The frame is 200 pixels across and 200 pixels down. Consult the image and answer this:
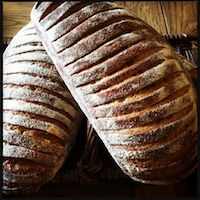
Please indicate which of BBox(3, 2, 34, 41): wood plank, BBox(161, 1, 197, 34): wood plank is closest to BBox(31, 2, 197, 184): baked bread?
BBox(3, 2, 34, 41): wood plank

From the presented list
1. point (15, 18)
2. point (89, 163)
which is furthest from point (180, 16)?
point (89, 163)

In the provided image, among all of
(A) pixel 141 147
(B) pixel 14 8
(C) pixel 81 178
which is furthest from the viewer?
(B) pixel 14 8

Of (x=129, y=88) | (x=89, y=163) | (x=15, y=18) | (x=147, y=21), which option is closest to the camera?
(x=129, y=88)

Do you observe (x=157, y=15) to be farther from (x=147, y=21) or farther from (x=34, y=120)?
(x=34, y=120)

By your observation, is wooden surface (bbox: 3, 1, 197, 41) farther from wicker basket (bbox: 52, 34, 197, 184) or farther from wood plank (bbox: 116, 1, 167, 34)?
wicker basket (bbox: 52, 34, 197, 184)

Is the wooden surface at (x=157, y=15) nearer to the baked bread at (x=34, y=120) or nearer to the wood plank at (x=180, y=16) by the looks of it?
the wood plank at (x=180, y=16)

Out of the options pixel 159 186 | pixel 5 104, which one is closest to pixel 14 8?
pixel 5 104

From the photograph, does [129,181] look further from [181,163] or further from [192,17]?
[192,17]

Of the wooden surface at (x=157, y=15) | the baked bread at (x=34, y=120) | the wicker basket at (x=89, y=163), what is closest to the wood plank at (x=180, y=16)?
the wooden surface at (x=157, y=15)
